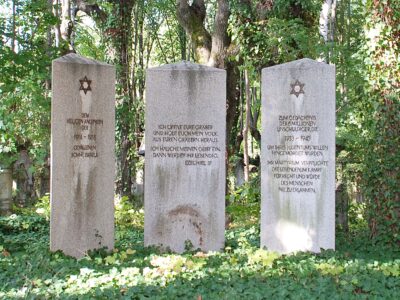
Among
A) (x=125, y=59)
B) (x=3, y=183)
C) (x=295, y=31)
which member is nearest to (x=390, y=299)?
(x=295, y=31)

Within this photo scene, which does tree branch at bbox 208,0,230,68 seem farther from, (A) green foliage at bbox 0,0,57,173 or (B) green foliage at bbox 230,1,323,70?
(A) green foliage at bbox 0,0,57,173

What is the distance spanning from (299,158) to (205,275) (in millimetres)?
2551

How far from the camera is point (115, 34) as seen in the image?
13.8 m

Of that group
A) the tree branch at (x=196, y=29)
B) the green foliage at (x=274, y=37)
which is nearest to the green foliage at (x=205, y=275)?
the tree branch at (x=196, y=29)

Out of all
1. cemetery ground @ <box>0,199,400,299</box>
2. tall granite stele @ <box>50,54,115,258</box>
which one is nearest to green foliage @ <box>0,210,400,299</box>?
cemetery ground @ <box>0,199,400,299</box>

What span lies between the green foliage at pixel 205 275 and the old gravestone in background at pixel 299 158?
0.39 metres

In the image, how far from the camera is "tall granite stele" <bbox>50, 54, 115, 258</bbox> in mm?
7242

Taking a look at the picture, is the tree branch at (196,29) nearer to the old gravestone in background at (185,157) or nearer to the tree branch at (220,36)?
the tree branch at (220,36)

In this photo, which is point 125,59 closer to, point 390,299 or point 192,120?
point 192,120

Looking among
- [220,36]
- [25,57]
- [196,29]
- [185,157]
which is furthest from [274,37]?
[25,57]

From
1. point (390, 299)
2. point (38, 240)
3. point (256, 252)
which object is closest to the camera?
point (390, 299)

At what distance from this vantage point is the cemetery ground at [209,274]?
4.90 metres

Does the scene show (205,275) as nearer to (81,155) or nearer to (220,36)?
(81,155)

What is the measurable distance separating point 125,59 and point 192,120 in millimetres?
6959
